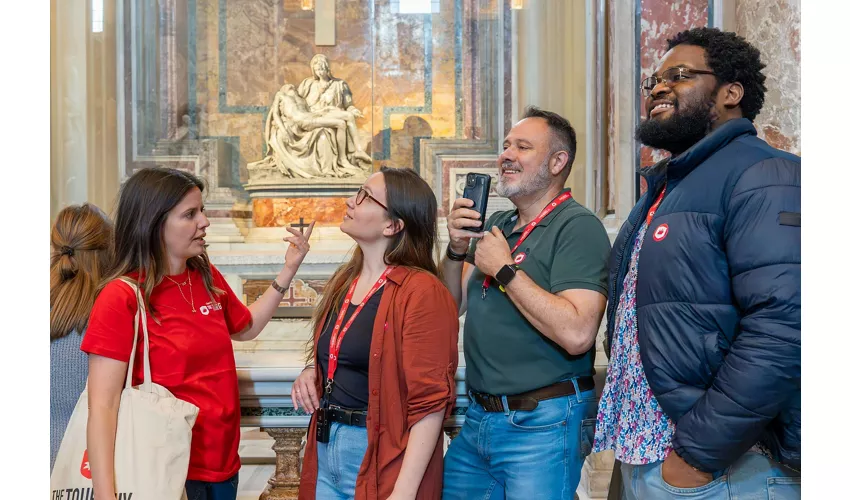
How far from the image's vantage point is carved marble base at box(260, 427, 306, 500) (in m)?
2.54

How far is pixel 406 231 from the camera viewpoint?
251 centimetres

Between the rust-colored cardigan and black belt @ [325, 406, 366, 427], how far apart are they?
64 millimetres

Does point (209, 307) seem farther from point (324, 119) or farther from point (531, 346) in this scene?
point (324, 119)

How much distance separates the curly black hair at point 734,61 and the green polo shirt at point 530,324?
548 millimetres

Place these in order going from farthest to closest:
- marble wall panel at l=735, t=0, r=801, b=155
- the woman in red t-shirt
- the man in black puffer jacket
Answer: marble wall panel at l=735, t=0, r=801, b=155
the woman in red t-shirt
the man in black puffer jacket

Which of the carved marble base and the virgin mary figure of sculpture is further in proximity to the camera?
the virgin mary figure of sculpture

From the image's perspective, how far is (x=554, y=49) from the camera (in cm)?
788

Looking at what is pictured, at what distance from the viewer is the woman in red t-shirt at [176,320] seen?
2.19m

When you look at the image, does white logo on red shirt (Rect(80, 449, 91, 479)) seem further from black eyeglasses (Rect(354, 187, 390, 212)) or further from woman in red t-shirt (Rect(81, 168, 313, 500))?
black eyeglasses (Rect(354, 187, 390, 212))

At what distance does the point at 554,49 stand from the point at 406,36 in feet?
6.67

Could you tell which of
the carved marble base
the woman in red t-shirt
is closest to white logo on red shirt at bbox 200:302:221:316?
the woman in red t-shirt

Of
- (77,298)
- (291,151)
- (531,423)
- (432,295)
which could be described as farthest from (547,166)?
(291,151)

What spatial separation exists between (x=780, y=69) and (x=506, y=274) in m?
2.52

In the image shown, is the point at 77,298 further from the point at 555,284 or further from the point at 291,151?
the point at 291,151
